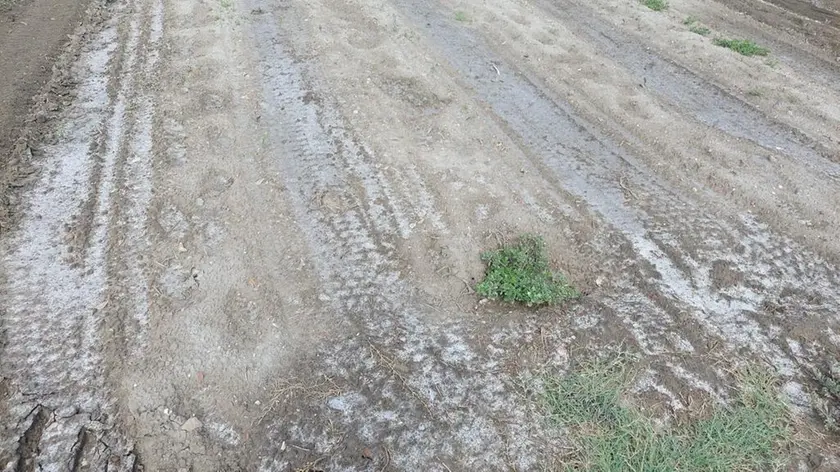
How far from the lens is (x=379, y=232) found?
4.81m

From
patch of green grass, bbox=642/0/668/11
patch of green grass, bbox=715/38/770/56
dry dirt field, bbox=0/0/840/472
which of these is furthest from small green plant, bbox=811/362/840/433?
patch of green grass, bbox=642/0/668/11

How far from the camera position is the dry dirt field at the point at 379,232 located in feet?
11.7

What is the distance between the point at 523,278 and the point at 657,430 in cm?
140

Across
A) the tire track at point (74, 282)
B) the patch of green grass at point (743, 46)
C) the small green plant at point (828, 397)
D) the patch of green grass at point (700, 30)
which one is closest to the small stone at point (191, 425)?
the tire track at point (74, 282)

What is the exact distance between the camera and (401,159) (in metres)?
5.59

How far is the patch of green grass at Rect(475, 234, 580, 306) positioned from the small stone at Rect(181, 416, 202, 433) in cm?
213

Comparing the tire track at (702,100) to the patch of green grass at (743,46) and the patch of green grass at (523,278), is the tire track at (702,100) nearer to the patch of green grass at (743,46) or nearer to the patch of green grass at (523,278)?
the patch of green grass at (743,46)

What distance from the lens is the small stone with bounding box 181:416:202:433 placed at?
349cm

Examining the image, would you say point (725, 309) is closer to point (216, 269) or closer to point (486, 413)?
point (486, 413)

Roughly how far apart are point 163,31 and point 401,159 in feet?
14.6

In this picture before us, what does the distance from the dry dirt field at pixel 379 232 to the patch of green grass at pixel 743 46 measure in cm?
19

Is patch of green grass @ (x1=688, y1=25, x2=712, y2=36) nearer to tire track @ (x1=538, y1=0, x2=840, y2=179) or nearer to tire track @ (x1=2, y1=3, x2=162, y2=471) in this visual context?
tire track @ (x1=538, y1=0, x2=840, y2=179)

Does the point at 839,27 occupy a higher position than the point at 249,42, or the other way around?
the point at 839,27

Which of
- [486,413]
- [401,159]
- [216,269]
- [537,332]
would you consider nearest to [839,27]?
[401,159]
